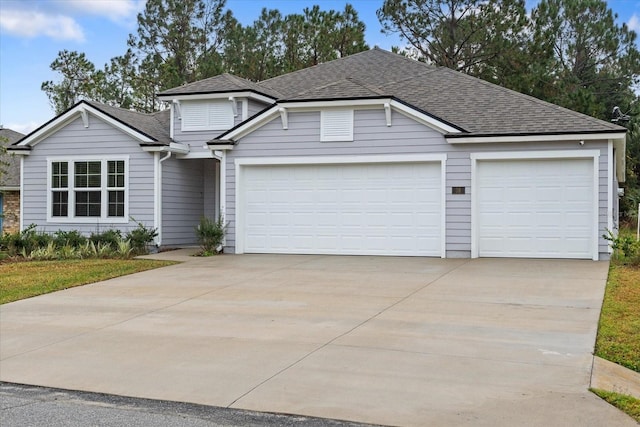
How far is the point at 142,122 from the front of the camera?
20.4m

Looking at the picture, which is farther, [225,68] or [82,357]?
[225,68]

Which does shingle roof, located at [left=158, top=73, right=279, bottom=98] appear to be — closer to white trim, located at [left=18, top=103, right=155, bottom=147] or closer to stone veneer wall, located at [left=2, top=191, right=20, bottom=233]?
white trim, located at [left=18, top=103, right=155, bottom=147]

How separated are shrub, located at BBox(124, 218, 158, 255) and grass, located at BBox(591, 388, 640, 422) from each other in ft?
47.0

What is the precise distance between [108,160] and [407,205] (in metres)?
8.62

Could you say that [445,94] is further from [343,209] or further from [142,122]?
[142,122]

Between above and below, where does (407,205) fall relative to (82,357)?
above

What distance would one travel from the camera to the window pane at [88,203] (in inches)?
776

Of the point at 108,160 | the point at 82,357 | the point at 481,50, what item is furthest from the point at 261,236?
the point at 481,50

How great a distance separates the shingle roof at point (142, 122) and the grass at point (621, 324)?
1236 cm

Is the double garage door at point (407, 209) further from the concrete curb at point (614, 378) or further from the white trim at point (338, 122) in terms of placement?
the concrete curb at point (614, 378)

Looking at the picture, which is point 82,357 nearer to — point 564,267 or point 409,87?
point 564,267

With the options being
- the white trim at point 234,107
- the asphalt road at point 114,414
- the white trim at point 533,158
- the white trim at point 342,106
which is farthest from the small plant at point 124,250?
the asphalt road at point 114,414

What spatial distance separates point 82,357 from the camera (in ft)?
24.7

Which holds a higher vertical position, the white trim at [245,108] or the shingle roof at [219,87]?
the shingle roof at [219,87]
